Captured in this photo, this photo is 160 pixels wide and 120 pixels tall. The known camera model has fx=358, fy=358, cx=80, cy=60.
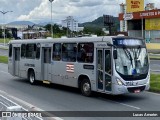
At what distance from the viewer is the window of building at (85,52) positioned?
49.2ft

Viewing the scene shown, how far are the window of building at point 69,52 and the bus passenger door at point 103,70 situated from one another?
190 centimetres

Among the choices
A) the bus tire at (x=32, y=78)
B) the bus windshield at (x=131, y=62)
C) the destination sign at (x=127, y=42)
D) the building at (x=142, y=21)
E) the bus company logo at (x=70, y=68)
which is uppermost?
the building at (x=142, y=21)

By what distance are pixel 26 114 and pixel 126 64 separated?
24.4 ft

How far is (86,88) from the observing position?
15.1m

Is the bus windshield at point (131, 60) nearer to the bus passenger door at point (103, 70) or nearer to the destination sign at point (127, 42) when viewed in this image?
the destination sign at point (127, 42)

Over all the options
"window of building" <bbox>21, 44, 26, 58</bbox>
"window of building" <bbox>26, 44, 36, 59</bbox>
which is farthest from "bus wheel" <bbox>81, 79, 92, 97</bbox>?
"window of building" <bbox>21, 44, 26, 58</bbox>

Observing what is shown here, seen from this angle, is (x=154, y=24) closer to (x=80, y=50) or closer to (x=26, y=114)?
(x=80, y=50)

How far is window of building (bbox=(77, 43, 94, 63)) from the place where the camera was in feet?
49.2

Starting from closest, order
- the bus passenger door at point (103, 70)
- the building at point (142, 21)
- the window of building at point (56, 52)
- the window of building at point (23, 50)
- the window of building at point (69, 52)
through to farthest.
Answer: the bus passenger door at point (103, 70)
the window of building at point (69, 52)
the window of building at point (56, 52)
the window of building at point (23, 50)
the building at point (142, 21)

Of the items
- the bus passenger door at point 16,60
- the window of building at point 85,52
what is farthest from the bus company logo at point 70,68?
the bus passenger door at point 16,60

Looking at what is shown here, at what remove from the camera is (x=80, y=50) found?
1573 cm

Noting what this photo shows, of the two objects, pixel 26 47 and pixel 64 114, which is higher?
pixel 26 47

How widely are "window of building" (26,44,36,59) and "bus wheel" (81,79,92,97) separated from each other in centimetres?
538

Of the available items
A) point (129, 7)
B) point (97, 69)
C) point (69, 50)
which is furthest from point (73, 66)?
point (129, 7)
